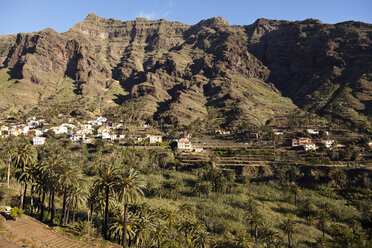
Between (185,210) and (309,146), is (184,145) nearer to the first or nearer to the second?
Answer: (309,146)

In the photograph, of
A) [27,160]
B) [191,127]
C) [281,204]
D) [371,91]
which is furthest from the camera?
[371,91]

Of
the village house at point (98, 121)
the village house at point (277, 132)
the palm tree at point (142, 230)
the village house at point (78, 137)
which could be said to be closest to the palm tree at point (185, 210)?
the palm tree at point (142, 230)

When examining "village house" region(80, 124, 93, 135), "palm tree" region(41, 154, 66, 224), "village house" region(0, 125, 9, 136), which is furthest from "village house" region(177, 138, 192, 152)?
"village house" region(0, 125, 9, 136)

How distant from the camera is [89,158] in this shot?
365ft

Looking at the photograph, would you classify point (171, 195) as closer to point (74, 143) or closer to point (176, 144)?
point (176, 144)

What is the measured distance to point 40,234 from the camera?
3031 cm

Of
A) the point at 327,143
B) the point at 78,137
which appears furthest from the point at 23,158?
the point at 327,143

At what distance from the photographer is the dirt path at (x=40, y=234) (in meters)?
28.2

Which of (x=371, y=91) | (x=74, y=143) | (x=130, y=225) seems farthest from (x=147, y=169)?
(x=371, y=91)

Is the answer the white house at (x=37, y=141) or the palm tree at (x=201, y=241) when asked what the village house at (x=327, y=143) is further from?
the white house at (x=37, y=141)

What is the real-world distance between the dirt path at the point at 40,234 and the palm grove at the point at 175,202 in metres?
3.26

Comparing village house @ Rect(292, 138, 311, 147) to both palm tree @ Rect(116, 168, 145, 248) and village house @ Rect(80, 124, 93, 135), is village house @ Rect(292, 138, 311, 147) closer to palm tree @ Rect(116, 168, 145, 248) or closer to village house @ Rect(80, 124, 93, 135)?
palm tree @ Rect(116, 168, 145, 248)

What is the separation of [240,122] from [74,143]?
114562 millimetres

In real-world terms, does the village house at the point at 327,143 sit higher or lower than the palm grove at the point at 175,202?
higher
